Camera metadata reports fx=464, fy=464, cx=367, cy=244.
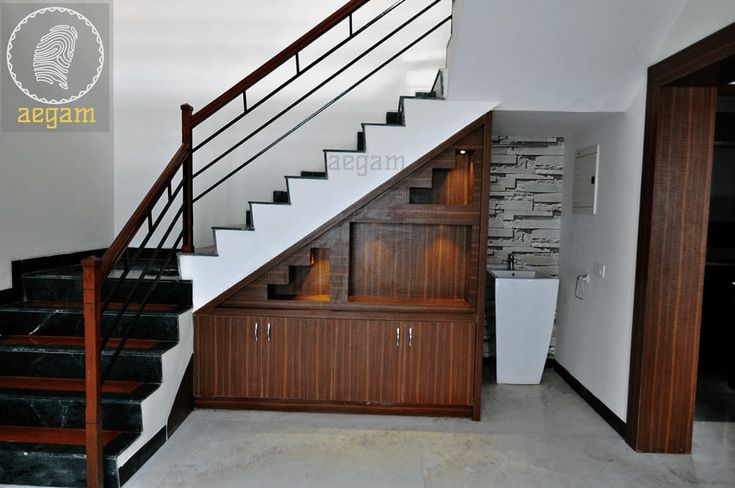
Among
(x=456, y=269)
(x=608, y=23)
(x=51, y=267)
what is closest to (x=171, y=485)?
(x=51, y=267)

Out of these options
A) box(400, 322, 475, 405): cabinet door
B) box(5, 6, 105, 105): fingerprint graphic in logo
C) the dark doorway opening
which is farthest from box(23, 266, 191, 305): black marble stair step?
the dark doorway opening

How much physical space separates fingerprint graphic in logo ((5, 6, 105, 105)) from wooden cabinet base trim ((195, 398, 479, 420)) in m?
2.82

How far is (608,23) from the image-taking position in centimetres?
265

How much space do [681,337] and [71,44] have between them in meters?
5.21

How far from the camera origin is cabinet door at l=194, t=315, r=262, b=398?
3.37 m

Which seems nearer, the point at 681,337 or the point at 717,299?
the point at 681,337

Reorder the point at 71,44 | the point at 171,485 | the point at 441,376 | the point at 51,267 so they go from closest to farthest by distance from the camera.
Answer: the point at 171,485, the point at 441,376, the point at 51,267, the point at 71,44

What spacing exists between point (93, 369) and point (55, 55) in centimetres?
293

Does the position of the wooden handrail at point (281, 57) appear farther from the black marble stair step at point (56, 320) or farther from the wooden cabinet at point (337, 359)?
the wooden cabinet at point (337, 359)

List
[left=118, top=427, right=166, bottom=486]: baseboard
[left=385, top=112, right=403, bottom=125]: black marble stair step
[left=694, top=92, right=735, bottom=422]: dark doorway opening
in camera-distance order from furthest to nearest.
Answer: [left=694, top=92, right=735, bottom=422]: dark doorway opening < [left=385, top=112, right=403, bottom=125]: black marble stair step < [left=118, top=427, right=166, bottom=486]: baseboard

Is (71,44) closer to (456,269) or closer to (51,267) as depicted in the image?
(51,267)

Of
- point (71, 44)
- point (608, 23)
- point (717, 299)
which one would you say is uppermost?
point (71, 44)

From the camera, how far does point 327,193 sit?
3.25 metres

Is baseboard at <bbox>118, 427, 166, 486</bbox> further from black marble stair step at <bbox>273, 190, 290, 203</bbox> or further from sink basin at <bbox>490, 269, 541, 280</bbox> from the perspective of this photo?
sink basin at <bbox>490, 269, 541, 280</bbox>
